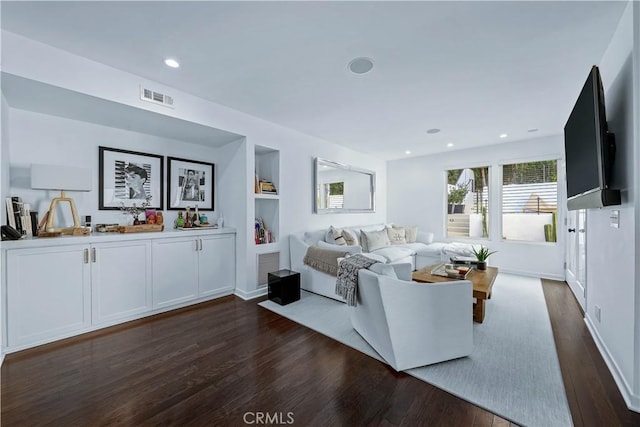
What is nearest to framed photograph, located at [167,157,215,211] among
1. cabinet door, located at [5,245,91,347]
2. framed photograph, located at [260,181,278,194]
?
framed photograph, located at [260,181,278,194]

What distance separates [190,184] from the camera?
3.91 meters

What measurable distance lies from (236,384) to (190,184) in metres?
2.95

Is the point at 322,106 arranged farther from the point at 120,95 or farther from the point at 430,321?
the point at 430,321

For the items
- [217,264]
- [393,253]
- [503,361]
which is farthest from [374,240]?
[503,361]

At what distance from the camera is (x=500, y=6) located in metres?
1.72

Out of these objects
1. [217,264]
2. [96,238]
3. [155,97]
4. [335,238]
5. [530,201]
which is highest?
[155,97]

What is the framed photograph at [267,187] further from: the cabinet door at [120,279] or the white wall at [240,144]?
the cabinet door at [120,279]

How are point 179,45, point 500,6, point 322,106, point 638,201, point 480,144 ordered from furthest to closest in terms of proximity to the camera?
1. point 480,144
2. point 322,106
3. point 179,45
4. point 500,6
5. point 638,201

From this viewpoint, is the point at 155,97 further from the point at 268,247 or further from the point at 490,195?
the point at 490,195

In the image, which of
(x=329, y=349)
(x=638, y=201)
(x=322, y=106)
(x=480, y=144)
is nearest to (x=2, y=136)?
(x=322, y=106)

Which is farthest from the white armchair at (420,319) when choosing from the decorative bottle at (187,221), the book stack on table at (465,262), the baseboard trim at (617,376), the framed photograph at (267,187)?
the decorative bottle at (187,221)

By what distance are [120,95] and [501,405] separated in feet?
13.0

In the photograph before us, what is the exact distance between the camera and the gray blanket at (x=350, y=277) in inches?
91.5

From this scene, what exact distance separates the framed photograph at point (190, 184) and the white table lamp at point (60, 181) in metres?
1.06
